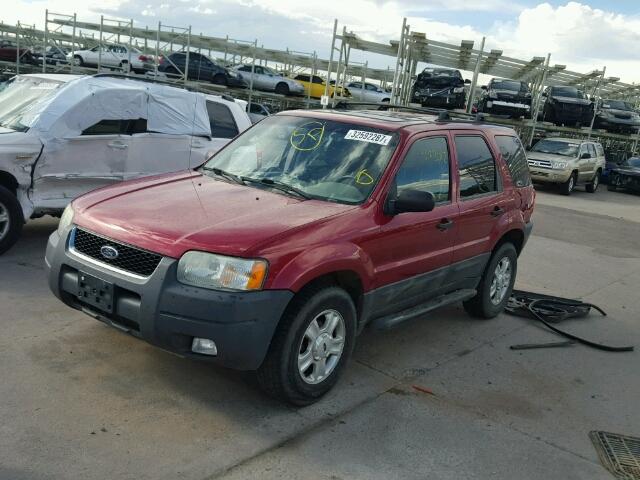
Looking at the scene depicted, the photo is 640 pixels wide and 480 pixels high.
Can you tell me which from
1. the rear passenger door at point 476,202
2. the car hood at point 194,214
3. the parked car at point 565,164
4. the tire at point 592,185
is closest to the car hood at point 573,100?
the parked car at point 565,164

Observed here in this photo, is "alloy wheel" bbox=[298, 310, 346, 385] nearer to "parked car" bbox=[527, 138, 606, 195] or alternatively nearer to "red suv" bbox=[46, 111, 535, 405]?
"red suv" bbox=[46, 111, 535, 405]

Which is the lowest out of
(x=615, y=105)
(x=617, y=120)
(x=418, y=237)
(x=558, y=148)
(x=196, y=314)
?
(x=196, y=314)

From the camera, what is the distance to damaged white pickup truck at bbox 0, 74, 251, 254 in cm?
639

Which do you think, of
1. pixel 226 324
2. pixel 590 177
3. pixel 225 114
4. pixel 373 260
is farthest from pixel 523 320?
pixel 590 177

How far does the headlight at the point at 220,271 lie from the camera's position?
11.0 ft

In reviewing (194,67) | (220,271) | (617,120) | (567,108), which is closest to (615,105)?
(617,120)

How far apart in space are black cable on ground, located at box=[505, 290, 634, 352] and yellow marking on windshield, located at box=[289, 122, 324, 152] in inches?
115

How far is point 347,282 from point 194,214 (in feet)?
3.46

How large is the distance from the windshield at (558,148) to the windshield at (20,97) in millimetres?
17251

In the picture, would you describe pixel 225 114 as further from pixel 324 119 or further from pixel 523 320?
pixel 523 320

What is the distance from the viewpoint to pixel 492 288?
19.5 feet

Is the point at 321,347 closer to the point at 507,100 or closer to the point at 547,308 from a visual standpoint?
the point at 547,308

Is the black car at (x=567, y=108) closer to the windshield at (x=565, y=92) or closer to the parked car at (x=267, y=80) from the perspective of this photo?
the windshield at (x=565, y=92)

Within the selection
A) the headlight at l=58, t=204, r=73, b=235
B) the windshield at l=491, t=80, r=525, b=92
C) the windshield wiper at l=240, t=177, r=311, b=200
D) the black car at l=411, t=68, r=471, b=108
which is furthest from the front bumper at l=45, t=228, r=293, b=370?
the windshield at l=491, t=80, r=525, b=92
